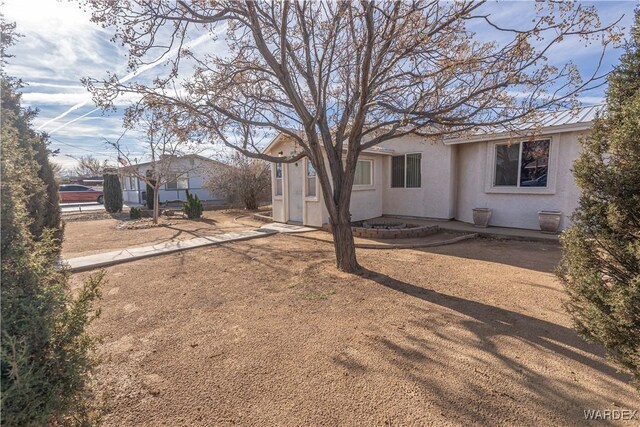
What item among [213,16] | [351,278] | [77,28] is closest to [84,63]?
[77,28]

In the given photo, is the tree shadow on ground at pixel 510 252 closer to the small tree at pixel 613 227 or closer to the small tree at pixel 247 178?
the small tree at pixel 613 227

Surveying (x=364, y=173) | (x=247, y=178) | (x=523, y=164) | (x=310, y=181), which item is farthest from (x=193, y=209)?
(x=523, y=164)

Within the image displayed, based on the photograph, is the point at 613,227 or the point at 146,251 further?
the point at 146,251

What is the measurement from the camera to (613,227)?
1.96 meters

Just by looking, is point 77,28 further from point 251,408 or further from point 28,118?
point 251,408

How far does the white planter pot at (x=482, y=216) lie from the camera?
984cm

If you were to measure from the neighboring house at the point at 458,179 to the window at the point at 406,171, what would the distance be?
0.04 m

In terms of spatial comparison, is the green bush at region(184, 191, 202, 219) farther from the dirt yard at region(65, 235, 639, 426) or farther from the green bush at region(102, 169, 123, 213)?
the dirt yard at region(65, 235, 639, 426)

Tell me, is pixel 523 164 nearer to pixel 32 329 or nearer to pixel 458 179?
pixel 458 179

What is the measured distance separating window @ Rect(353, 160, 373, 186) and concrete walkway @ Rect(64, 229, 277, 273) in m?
4.12

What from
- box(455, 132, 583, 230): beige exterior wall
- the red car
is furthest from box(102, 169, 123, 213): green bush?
box(455, 132, 583, 230): beige exterior wall

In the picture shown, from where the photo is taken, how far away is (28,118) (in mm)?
6832

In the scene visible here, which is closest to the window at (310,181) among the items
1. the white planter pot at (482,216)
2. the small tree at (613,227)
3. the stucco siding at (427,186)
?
the stucco siding at (427,186)

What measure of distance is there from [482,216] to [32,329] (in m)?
11.0
